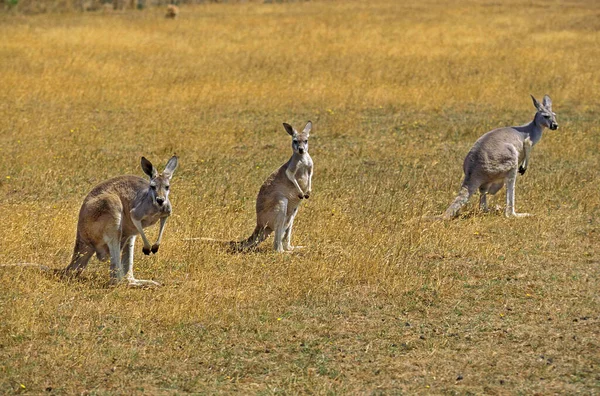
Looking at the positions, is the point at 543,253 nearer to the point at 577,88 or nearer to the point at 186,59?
the point at 577,88

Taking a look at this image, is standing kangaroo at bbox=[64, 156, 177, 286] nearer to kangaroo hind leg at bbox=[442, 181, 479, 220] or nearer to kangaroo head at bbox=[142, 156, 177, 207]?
kangaroo head at bbox=[142, 156, 177, 207]

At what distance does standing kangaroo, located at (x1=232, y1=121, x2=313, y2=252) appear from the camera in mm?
8547

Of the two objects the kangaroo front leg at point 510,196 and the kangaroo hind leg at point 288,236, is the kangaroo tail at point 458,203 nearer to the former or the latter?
the kangaroo front leg at point 510,196

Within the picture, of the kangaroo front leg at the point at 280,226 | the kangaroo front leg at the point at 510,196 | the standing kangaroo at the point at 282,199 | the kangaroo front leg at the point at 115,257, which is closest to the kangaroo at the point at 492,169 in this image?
the kangaroo front leg at the point at 510,196

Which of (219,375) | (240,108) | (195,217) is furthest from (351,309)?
(240,108)

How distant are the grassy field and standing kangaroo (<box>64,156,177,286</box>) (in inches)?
9.5

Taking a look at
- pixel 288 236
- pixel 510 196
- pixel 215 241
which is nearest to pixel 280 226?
pixel 288 236

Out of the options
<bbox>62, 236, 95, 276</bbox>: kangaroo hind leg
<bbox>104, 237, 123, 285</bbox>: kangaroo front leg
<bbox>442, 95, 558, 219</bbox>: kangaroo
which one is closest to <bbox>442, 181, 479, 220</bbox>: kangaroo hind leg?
<bbox>442, 95, 558, 219</bbox>: kangaroo

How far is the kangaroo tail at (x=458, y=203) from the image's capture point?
983 centimetres

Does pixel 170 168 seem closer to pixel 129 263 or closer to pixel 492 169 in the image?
pixel 129 263

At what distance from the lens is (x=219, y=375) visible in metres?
5.83

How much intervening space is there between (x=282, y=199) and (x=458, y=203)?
93.6 inches

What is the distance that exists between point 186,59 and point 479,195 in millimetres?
11479

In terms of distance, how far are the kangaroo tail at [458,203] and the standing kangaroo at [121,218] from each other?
3673 mm
